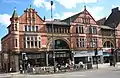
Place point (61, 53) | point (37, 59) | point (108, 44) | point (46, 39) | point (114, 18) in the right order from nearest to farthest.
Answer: point (37, 59), point (46, 39), point (61, 53), point (108, 44), point (114, 18)

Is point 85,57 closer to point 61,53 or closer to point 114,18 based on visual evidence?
point 61,53

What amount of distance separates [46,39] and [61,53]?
4.56m

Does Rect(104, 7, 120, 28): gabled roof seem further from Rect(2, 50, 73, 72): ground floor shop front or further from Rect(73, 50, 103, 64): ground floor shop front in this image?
Rect(2, 50, 73, 72): ground floor shop front

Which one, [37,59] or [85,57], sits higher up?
A: [85,57]

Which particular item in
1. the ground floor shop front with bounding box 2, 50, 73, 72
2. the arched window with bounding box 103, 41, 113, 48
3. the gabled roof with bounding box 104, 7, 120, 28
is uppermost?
the gabled roof with bounding box 104, 7, 120, 28

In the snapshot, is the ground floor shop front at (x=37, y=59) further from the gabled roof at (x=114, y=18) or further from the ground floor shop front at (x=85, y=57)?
the gabled roof at (x=114, y=18)

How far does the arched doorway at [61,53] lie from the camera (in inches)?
2147

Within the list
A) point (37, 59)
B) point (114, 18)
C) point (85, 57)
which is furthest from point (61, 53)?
point (114, 18)

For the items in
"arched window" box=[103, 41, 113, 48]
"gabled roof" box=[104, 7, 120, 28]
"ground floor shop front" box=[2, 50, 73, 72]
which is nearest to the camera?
"ground floor shop front" box=[2, 50, 73, 72]

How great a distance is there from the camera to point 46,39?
179 ft

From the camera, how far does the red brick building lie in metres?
51.6

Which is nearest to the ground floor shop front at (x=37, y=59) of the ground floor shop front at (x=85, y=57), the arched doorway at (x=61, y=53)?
the arched doorway at (x=61, y=53)

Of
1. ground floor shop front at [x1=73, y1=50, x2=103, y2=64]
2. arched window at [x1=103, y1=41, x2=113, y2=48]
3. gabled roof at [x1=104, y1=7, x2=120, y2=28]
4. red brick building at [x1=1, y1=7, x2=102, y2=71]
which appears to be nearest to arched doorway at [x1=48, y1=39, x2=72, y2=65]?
red brick building at [x1=1, y1=7, x2=102, y2=71]

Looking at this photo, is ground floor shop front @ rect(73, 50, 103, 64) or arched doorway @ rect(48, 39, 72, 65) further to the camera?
ground floor shop front @ rect(73, 50, 103, 64)
